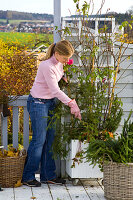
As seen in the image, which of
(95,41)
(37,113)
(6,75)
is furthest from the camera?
(6,75)

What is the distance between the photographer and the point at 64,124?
350 cm

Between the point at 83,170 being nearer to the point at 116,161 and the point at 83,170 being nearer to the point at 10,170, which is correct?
the point at 116,161

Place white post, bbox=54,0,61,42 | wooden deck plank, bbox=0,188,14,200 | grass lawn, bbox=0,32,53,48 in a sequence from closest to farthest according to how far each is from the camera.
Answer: wooden deck plank, bbox=0,188,14,200 < white post, bbox=54,0,61,42 < grass lawn, bbox=0,32,53,48

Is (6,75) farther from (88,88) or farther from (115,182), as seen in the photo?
(115,182)

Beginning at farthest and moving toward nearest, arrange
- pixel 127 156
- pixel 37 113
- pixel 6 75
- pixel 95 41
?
pixel 6 75, pixel 95 41, pixel 37 113, pixel 127 156

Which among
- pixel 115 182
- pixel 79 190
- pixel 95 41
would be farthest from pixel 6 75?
pixel 115 182

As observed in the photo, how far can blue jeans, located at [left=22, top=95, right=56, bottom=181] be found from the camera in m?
3.41

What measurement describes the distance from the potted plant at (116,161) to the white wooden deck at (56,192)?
0.21 meters

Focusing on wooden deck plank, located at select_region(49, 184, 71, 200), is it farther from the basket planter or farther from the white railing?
the white railing

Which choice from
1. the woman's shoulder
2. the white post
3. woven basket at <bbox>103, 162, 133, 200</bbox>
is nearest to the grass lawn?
the white post

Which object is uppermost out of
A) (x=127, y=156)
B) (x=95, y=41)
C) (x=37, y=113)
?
(x=95, y=41)

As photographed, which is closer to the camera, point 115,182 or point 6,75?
point 115,182

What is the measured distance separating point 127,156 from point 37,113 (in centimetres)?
89

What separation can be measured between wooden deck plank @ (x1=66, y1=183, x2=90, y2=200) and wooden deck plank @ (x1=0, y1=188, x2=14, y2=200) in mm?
517
